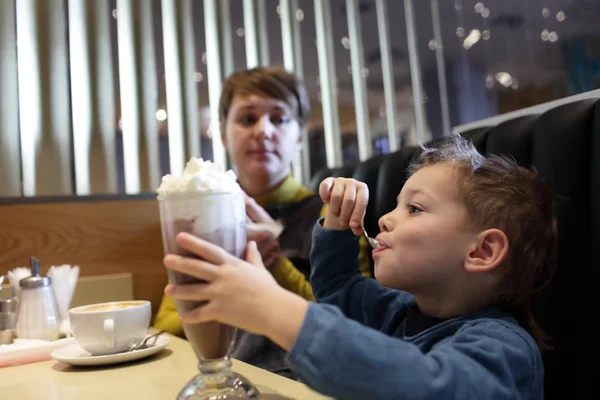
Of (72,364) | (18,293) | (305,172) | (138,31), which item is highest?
(138,31)

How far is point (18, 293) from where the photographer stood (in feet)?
4.50

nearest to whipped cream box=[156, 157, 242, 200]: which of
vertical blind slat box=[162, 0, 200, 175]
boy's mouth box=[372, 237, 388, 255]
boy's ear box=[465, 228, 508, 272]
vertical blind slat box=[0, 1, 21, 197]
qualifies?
→ boy's mouth box=[372, 237, 388, 255]

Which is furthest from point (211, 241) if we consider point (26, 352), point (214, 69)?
point (214, 69)

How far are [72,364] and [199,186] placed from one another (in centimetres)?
61

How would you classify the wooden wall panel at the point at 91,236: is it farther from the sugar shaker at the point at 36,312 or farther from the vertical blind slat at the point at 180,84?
the sugar shaker at the point at 36,312

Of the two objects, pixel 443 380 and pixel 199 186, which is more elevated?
pixel 199 186

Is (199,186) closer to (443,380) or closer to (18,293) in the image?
(443,380)

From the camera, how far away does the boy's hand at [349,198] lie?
0.97 metres

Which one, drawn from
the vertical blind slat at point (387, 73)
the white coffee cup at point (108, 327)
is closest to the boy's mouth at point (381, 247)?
the white coffee cup at point (108, 327)

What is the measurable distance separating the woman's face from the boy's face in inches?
40.3

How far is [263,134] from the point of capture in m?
1.86

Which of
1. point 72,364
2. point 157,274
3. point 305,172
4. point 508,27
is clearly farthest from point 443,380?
point 508,27

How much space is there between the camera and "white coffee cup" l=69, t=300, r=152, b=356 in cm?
104

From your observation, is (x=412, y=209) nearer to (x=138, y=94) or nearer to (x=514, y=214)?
→ (x=514, y=214)
